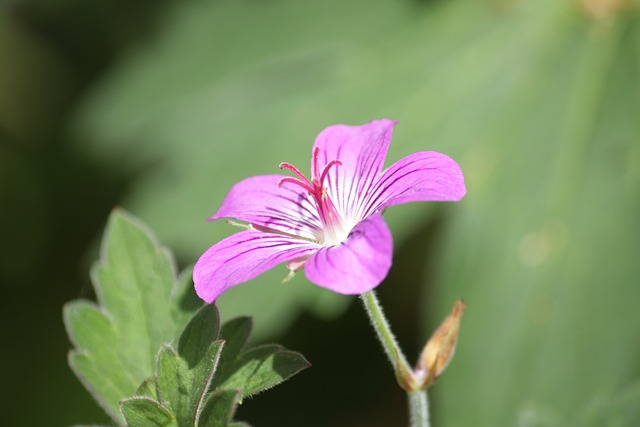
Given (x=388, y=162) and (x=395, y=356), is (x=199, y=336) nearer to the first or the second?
(x=395, y=356)

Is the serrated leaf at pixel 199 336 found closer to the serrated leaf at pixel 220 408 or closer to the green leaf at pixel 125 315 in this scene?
the serrated leaf at pixel 220 408

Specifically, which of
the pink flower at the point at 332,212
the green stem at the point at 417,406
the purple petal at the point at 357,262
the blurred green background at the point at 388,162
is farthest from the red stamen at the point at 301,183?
the blurred green background at the point at 388,162

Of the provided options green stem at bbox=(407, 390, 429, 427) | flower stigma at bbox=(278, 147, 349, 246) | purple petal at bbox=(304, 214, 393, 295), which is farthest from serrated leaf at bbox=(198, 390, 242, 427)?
flower stigma at bbox=(278, 147, 349, 246)

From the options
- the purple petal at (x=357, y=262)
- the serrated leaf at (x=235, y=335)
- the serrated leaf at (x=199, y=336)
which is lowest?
the serrated leaf at (x=235, y=335)

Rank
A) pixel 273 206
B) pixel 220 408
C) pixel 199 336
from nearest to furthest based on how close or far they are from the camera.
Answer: pixel 220 408
pixel 199 336
pixel 273 206

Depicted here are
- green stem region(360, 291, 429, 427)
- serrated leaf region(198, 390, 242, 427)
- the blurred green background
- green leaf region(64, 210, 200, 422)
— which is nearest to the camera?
serrated leaf region(198, 390, 242, 427)

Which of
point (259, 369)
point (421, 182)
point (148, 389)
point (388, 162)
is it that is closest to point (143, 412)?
point (148, 389)

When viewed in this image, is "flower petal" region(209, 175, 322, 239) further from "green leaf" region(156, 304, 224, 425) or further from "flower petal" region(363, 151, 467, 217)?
"green leaf" region(156, 304, 224, 425)
